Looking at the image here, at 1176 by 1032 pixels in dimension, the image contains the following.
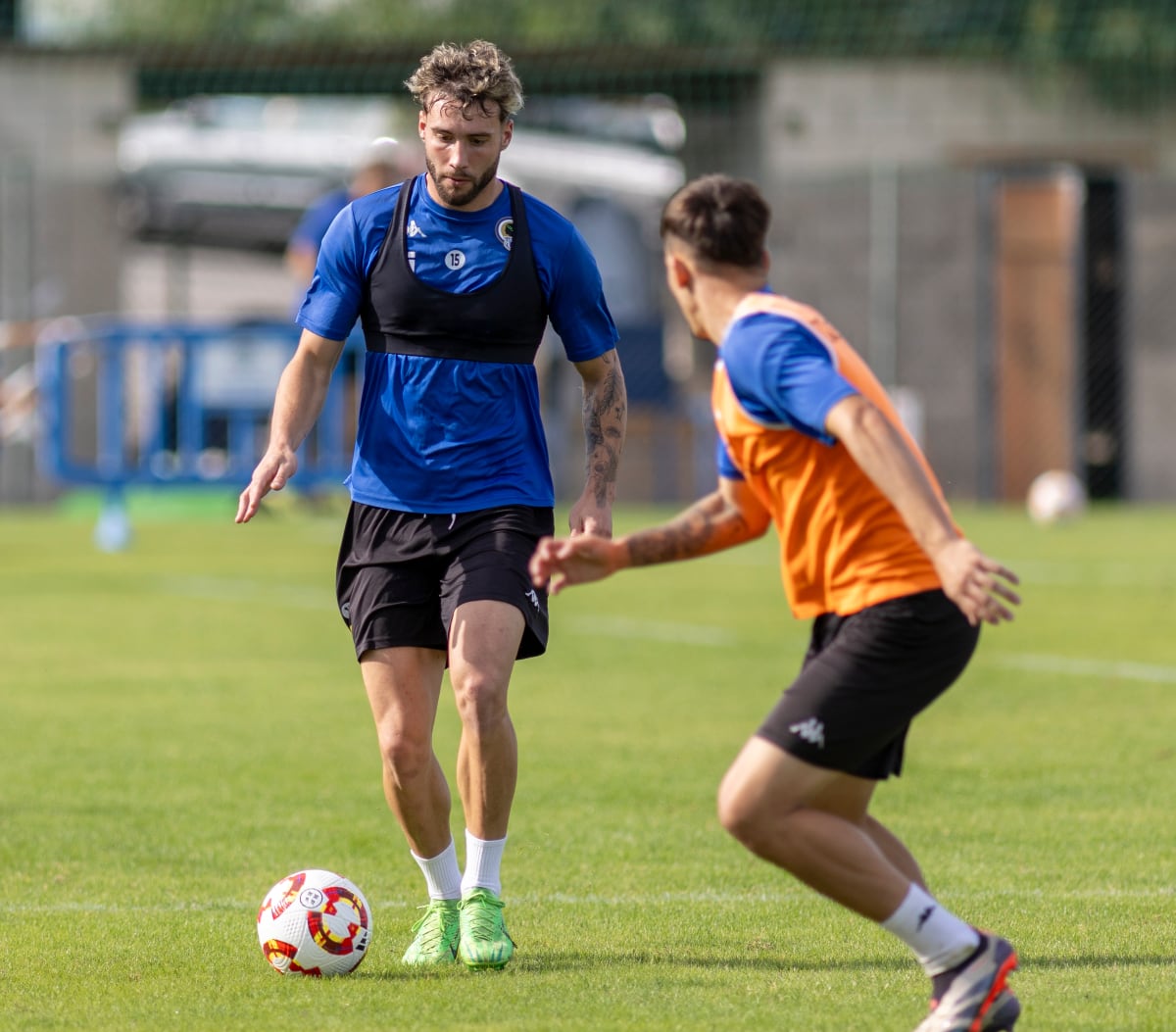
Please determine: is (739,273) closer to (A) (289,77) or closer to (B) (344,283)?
(B) (344,283)

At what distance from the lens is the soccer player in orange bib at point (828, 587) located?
13.5ft

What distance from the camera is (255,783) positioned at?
25.1ft

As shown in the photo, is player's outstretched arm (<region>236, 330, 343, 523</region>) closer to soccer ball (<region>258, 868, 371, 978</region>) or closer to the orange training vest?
soccer ball (<region>258, 868, 371, 978</region>)

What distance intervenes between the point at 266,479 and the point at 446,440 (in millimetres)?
450

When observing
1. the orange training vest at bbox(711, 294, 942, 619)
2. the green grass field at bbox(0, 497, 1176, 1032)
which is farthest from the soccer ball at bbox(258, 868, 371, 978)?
the orange training vest at bbox(711, 294, 942, 619)

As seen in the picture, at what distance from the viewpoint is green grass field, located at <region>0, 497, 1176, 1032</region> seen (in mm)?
4691

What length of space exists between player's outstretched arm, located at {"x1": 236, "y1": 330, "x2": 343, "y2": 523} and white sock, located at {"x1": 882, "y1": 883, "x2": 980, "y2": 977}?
1.91 meters

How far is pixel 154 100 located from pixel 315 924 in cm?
2232

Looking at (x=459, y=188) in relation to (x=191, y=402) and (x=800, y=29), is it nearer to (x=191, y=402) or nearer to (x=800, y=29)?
(x=191, y=402)

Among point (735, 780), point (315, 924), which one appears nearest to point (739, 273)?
point (735, 780)

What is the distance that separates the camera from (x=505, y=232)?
535 cm

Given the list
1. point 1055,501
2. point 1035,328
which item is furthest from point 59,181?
point 1055,501

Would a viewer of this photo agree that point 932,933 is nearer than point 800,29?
Yes

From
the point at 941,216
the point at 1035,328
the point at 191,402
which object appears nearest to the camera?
the point at 191,402
